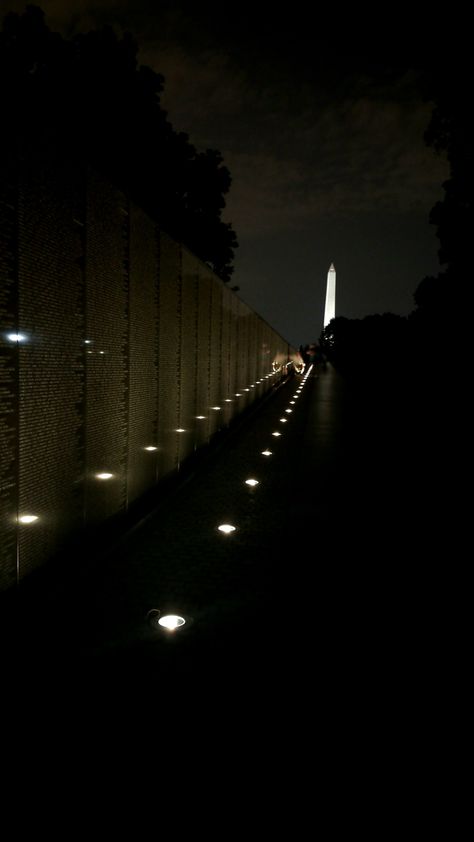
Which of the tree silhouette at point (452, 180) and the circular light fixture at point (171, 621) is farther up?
the tree silhouette at point (452, 180)

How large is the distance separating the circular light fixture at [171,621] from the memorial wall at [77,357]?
59.0 inches

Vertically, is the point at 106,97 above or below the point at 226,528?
above

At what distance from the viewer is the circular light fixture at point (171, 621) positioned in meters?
4.57

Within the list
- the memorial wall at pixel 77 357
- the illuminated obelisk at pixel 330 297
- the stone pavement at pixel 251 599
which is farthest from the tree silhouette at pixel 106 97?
the illuminated obelisk at pixel 330 297

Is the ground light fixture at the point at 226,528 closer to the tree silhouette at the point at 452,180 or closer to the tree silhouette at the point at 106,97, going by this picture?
the tree silhouette at the point at 106,97

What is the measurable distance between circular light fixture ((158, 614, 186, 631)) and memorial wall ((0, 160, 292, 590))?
1498mm

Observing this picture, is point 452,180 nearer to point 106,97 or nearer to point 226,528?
point 106,97

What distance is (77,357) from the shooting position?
5941 mm

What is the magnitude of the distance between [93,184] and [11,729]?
569cm

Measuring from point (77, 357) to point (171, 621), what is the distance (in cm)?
310

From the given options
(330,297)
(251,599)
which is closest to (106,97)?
(251,599)

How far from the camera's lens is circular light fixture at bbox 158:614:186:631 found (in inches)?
180

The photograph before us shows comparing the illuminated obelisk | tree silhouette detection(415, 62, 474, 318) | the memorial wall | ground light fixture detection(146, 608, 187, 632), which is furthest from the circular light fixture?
the illuminated obelisk

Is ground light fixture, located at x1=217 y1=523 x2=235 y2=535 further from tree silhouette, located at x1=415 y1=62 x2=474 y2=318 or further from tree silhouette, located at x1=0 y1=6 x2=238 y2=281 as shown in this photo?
tree silhouette, located at x1=415 y1=62 x2=474 y2=318
